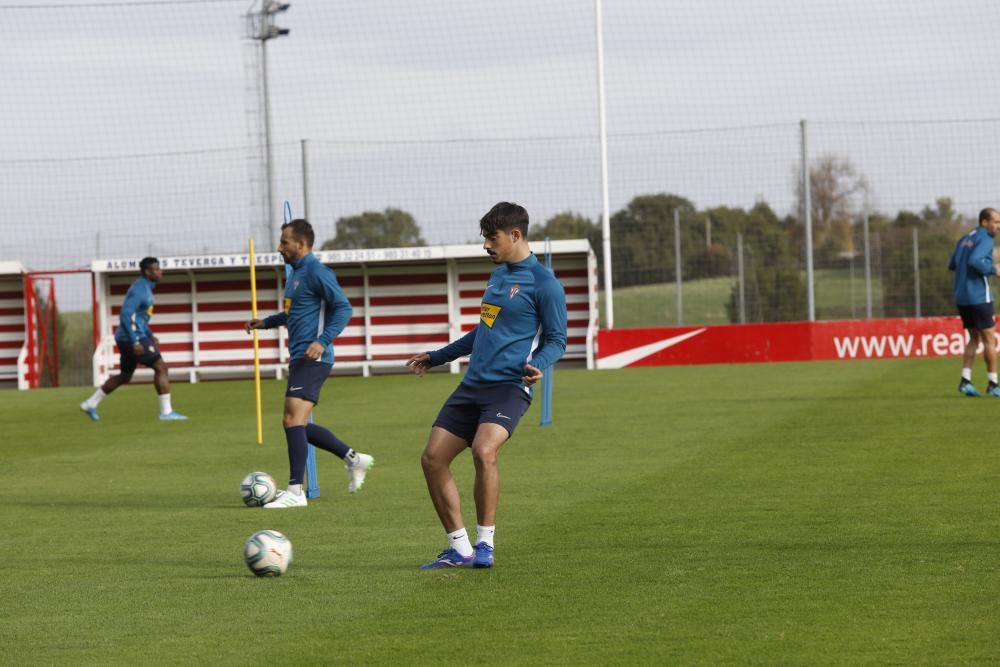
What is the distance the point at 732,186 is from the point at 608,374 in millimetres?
5078

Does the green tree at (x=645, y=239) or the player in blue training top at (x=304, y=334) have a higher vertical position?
the green tree at (x=645, y=239)

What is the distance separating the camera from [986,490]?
9.91m

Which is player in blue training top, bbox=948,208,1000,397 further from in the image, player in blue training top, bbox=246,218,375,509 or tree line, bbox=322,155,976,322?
tree line, bbox=322,155,976,322

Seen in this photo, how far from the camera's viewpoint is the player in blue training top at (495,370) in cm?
765

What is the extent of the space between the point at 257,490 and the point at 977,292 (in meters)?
10.3

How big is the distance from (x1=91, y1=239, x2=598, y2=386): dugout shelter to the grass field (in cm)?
1368

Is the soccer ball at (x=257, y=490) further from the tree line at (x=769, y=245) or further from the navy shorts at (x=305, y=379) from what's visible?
the tree line at (x=769, y=245)

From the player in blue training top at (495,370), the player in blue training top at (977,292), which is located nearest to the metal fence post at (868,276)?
the player in blue training top at (977,292)

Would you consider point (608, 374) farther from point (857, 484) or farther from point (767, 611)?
point (767, 611)

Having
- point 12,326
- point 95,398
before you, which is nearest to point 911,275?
point 95,398

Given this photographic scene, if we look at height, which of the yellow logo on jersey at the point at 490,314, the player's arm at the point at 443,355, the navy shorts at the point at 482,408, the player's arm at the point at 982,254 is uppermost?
the player's arm at the point at 982,254

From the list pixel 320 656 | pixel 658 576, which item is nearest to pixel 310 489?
pixel 658 576

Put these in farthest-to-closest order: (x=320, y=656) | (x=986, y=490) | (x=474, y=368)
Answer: (x=986, y=490) → (x=474, y=368) → (x=320, y=656)

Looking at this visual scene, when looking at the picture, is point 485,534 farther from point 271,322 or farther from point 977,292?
point 977,292
